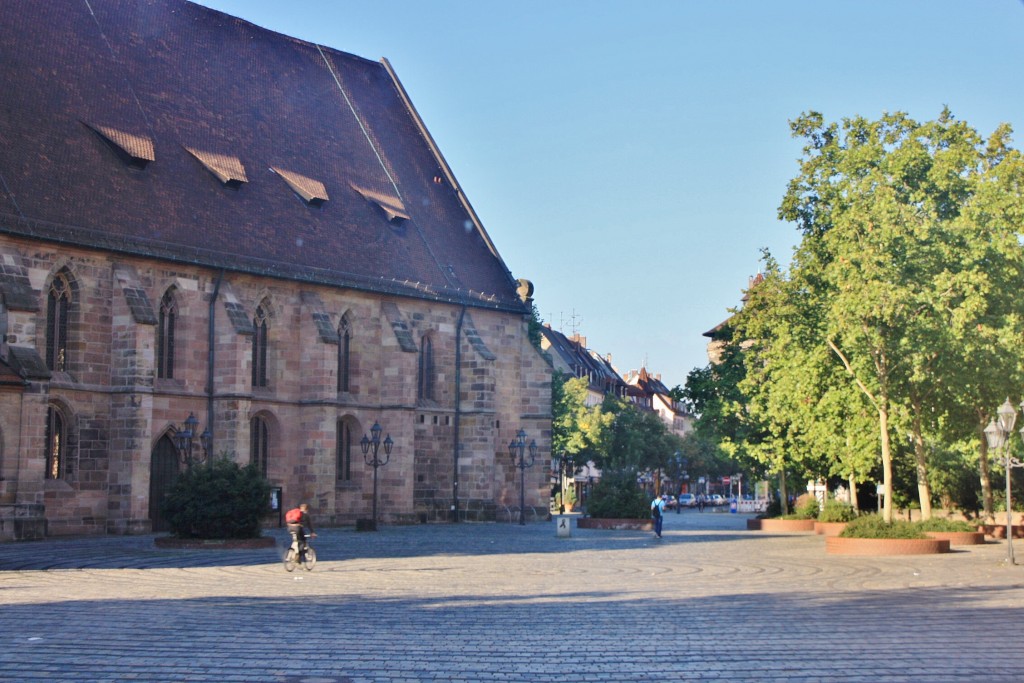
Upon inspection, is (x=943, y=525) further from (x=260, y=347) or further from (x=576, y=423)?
(x=576, y=423)

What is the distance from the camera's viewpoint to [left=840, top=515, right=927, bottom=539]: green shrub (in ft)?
114

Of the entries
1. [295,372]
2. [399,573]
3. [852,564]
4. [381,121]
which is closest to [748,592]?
[399,573]

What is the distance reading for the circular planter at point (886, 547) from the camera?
113ft

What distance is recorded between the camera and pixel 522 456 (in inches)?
2068

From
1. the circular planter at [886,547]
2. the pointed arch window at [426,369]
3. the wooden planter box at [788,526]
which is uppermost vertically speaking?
the pointed arch window at [426,369]

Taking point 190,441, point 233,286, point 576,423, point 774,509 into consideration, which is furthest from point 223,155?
point 576,423

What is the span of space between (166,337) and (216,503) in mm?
11292

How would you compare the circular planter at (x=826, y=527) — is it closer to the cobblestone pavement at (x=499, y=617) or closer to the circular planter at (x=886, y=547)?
the circular planter at (x=886, y=547)

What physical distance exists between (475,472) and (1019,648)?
38.4m

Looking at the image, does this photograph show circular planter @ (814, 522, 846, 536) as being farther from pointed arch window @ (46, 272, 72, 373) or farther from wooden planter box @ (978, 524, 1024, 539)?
pointed arch window @ (46, 272, 72, 373)

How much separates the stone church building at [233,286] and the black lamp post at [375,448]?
1.72 ft

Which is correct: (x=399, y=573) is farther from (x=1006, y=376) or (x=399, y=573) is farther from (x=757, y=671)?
(x=1006, y=376)

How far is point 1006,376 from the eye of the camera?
39.5 metres

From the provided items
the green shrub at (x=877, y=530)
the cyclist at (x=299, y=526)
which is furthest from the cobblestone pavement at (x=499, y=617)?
the green shrub at (x=877, y=530)
